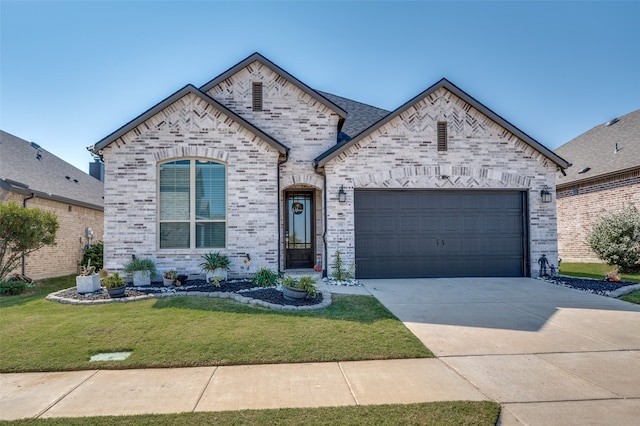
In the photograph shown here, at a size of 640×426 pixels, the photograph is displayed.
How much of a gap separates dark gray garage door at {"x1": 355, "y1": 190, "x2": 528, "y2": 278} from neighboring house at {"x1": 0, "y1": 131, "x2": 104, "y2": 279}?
11.7m

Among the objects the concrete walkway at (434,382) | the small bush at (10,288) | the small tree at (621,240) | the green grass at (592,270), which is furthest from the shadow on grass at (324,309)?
the small tree at (621,240)

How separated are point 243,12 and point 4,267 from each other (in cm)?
1038

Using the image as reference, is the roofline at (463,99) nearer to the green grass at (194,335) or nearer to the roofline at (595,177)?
the green grass at (194,335)

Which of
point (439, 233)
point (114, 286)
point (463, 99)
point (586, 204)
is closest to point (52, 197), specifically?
point (114, 286)

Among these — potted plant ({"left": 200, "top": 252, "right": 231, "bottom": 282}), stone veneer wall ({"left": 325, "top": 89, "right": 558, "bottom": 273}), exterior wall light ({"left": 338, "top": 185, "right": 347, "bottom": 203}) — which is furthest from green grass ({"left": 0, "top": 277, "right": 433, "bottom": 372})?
stone veneer wall ({"left": 325, "top": 89, "right": 558, "bottom": 273})

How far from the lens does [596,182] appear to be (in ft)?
50.7

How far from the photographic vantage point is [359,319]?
19.6 feet

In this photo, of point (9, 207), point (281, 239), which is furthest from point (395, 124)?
point (9, 207)

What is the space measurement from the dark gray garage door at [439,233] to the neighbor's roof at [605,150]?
752cm

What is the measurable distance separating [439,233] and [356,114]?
20.6 ft

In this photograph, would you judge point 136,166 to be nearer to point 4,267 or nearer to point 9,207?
point 9,207

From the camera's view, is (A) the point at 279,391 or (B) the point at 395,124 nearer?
(A) the point at 279,391

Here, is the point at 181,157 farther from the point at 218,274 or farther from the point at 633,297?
the point at 633,297

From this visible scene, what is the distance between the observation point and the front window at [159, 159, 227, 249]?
31.4 ft
